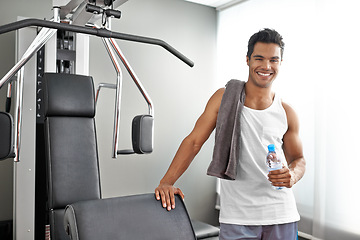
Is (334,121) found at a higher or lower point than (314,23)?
lower

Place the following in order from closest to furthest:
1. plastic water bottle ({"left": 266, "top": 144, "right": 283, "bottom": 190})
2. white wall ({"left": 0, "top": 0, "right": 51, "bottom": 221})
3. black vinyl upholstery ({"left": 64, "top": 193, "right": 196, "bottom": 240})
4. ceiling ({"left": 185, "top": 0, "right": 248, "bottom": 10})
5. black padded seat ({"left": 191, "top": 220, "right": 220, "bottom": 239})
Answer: black vinyl upholstery ({"left": 64, "top": 193, "right": 196, "bottom": 240}) → plastic water bottle ({"left": 266, "top": 144, "right": 283, "bottom": 190}) → white wall ({"left": 0, "top": 0, "right": 51, "bottom": 221}) → black padded seat ({"left": 191, "top": 220, "right": 220, "bottom": 239}) → ceiling ({"left": 185, "top": 0, "right": 248, "bottom": 10})

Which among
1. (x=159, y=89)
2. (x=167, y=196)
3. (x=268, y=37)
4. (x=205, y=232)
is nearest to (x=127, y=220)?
(x=167, y=196)

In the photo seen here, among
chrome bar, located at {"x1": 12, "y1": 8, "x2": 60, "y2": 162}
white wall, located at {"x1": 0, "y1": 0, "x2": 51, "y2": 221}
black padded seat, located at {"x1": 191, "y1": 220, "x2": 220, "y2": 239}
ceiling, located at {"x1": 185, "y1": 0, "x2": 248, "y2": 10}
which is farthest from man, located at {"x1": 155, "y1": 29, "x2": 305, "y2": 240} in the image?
ceiling, located at {"x1": 185, "y1": 0, "x2": 248, "y2": 10}

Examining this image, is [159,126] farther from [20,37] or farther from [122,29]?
[20,37]

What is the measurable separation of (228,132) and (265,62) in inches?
12.2

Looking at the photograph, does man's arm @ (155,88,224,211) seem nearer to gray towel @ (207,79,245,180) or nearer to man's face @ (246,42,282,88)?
gray towel @ (207,79,245,180)

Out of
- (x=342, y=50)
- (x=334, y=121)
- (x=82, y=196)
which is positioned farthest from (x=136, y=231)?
(x=342, y=50)

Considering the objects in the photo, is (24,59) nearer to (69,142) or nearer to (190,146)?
(69,142)

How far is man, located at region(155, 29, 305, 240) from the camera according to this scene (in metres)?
1.40

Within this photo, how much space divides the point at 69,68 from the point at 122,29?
1187 millimetres

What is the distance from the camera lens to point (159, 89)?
3.46 m

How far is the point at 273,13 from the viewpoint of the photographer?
314 centimetres

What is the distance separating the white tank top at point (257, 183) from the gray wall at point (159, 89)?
1.92m

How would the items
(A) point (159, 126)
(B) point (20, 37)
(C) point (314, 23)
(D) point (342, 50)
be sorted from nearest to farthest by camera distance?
(B) point (20, 37), (D) point (342, 50), (C) point (314, 23), (A) point (159, 126)
